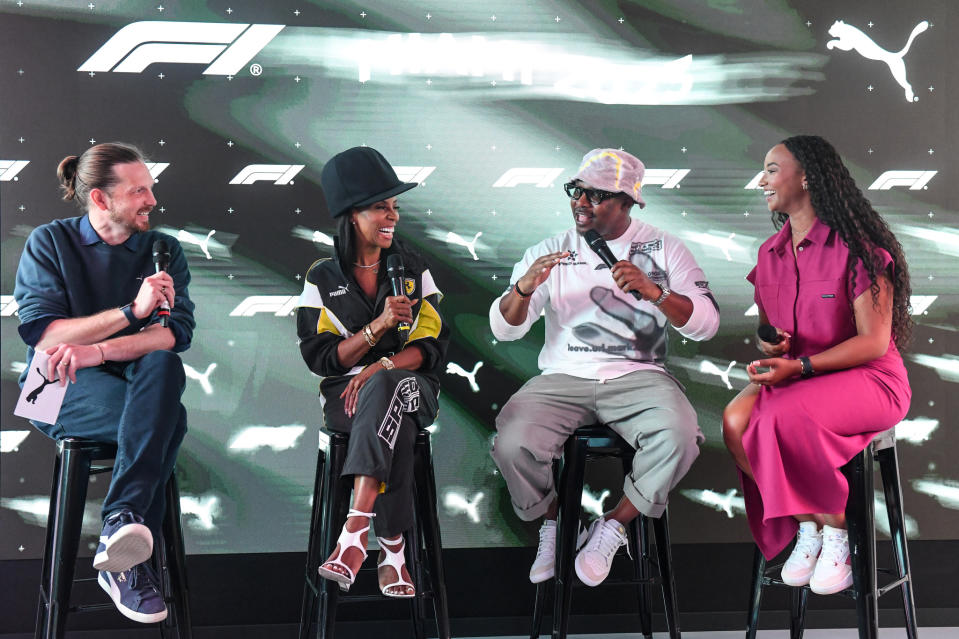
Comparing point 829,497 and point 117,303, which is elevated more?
point 117,303

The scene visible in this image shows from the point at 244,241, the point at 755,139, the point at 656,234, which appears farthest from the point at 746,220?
the point at 244,241

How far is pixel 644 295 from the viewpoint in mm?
2924

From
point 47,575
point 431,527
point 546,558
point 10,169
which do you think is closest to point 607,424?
point 546,558

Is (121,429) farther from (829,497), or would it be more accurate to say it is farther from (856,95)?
(856,95)

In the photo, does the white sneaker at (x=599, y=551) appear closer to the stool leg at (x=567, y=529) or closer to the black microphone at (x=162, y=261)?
the stool leg at (x=567, y=529)

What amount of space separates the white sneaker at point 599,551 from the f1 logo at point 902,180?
1816 mm

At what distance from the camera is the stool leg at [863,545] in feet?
8.62

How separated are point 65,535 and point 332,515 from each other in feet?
2.42

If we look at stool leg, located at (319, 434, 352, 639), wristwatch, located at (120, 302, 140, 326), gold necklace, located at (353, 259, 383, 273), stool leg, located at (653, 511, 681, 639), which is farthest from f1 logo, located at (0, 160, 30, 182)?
stool leg, located at (653, 511, 681, 639)

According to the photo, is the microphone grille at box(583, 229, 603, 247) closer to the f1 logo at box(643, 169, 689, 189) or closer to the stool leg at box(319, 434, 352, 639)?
the f1 logo at box(643, 169, 689, 189)

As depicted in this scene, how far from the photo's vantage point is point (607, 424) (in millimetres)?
3033

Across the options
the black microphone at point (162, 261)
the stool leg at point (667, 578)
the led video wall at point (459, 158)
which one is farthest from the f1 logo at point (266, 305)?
the stool leg at point (667, 578)

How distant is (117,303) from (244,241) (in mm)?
659

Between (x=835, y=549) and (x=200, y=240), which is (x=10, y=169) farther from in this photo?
(x=835, y=549)
